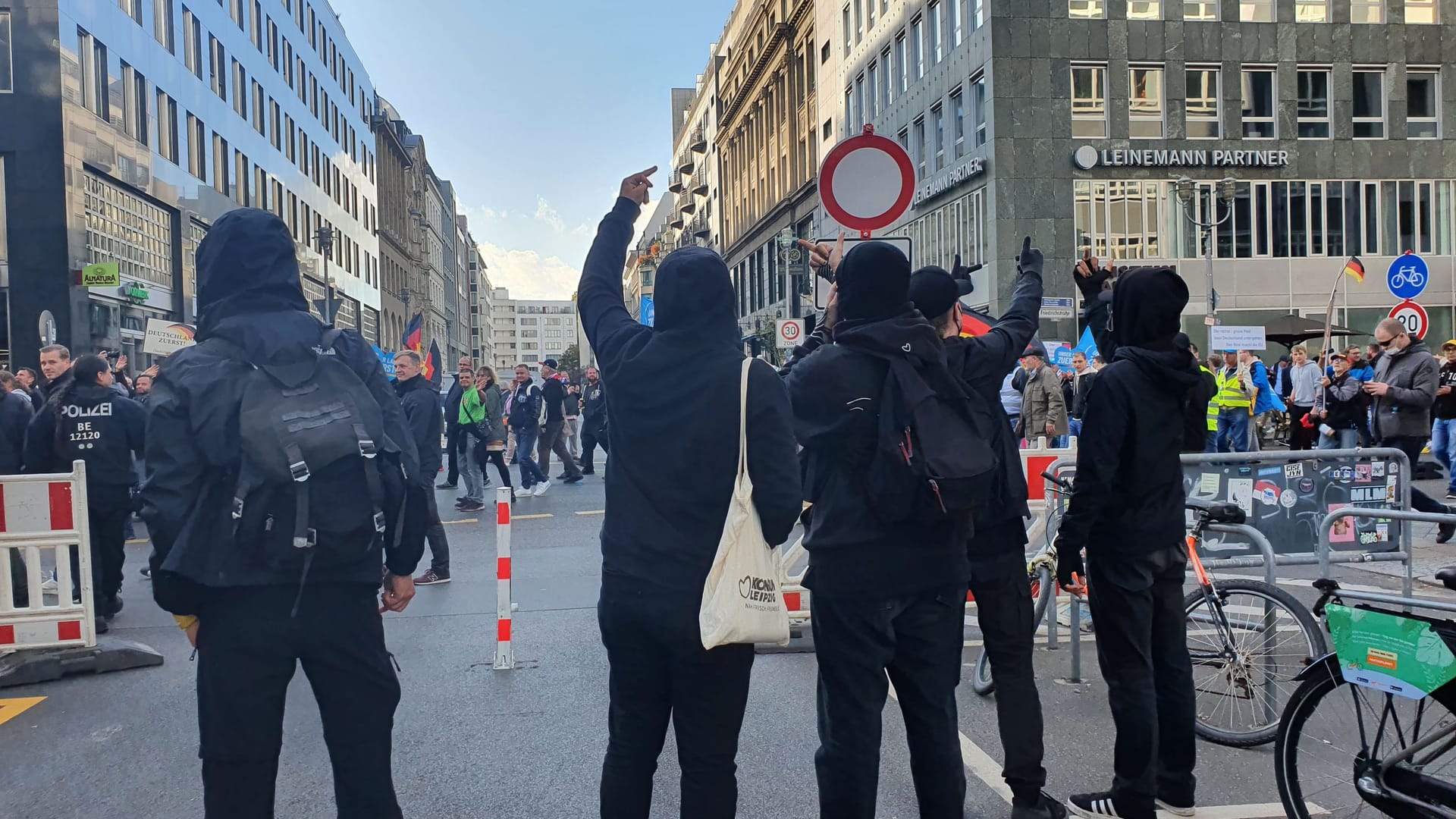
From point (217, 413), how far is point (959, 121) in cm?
3402

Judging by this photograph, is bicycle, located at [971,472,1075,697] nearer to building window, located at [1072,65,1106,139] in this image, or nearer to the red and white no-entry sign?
the red and white no-entry sign

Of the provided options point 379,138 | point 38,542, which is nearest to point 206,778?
point 38,542

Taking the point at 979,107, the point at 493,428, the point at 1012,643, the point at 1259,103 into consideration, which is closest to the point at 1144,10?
the point at 1259,103

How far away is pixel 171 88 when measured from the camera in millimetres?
33000

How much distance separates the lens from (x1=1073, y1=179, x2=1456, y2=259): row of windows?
104 feet

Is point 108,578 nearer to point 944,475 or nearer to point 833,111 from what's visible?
point 944,475

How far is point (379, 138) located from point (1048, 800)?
80.4 m

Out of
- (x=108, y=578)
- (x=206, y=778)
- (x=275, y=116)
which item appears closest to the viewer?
(x=206, y=778)

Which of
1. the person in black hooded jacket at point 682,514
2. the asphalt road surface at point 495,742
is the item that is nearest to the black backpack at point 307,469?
the person in black hooded jacket at point 682,514

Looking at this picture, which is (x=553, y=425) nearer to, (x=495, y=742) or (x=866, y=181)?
(x=866, y=181)

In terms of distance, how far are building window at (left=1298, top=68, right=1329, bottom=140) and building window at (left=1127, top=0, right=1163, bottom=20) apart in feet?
15.9

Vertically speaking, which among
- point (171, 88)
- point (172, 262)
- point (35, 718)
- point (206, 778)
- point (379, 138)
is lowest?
point (35, 718)

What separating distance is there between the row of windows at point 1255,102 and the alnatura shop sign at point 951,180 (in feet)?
9.83

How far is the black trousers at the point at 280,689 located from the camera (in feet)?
9.16
